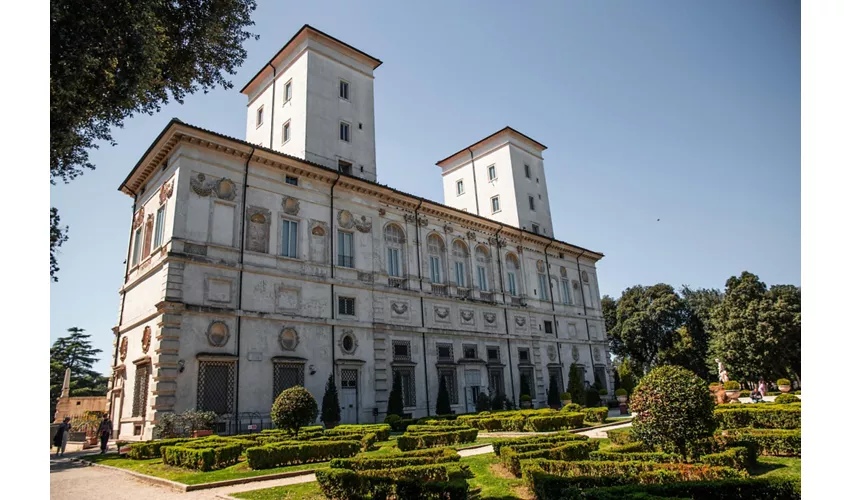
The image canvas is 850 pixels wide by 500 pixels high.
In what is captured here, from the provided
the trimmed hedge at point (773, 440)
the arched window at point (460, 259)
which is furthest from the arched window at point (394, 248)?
the trimmed hedge at point (773, 440)

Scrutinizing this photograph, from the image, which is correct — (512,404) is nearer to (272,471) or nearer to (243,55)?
(272,471)

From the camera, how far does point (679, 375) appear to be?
1049 centimetres

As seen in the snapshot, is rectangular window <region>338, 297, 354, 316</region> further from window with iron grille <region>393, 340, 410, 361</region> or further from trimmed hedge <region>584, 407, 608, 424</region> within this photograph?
trimmed hedge <region>584, 407, 608, 424</region>

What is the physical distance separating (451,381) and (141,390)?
1704 cm

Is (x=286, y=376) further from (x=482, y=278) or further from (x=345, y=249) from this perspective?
(x=482, y=278)

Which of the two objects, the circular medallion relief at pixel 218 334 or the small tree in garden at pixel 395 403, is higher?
the circular medallion relief at pixel 218 334

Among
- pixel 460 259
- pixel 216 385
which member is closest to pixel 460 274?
pixel 460 259

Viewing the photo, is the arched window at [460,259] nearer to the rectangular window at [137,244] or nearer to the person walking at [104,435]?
the rectangular window at [137,244]

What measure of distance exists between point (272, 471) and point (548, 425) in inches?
523

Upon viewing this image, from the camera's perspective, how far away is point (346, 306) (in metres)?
27.0

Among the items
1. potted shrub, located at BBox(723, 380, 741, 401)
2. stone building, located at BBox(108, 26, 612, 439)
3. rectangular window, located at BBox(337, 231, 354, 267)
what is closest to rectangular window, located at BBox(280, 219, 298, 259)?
stone building, located at BBox(108, 26, 612, 439)

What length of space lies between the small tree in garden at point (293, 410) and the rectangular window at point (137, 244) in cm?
1440

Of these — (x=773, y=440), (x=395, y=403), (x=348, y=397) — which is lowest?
(x=773, y=440)

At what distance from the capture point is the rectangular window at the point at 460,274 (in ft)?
113
